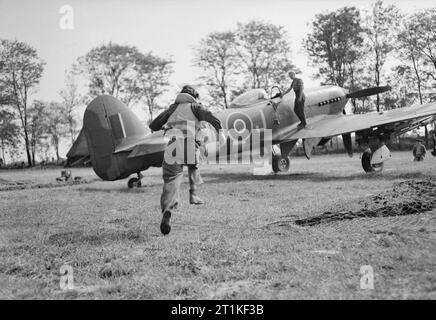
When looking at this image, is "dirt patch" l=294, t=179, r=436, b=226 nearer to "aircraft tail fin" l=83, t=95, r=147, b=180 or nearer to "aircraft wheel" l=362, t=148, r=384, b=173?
"aircraft tail fin" l=83, t=95, r=147, b=180

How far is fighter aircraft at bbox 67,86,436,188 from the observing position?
13.7 metres

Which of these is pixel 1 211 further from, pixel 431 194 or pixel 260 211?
pixel 431 194

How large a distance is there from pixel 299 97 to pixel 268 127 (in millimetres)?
1732

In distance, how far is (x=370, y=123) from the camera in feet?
55.8

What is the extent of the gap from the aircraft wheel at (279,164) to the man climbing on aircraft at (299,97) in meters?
1.54

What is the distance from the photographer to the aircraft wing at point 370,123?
16.4 m

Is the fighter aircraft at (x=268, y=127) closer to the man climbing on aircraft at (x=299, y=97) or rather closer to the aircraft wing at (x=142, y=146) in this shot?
the aircraft wing at (x=142, y=146)

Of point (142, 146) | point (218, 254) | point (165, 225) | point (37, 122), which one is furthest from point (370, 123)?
point (37, 122)

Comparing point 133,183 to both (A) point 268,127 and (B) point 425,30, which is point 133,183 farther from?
(B) point 425,30

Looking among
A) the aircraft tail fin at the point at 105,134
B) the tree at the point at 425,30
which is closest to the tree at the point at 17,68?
the aircraft tail fin at the point at 105,134

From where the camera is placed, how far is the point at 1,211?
994 centimetres

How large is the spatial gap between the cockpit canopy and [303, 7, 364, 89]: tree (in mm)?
29301

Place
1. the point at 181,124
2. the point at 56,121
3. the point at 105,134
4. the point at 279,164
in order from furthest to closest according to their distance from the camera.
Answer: the point at 56,121 → the point at 279,164 → the point at 105,134 → the point at 181,124
